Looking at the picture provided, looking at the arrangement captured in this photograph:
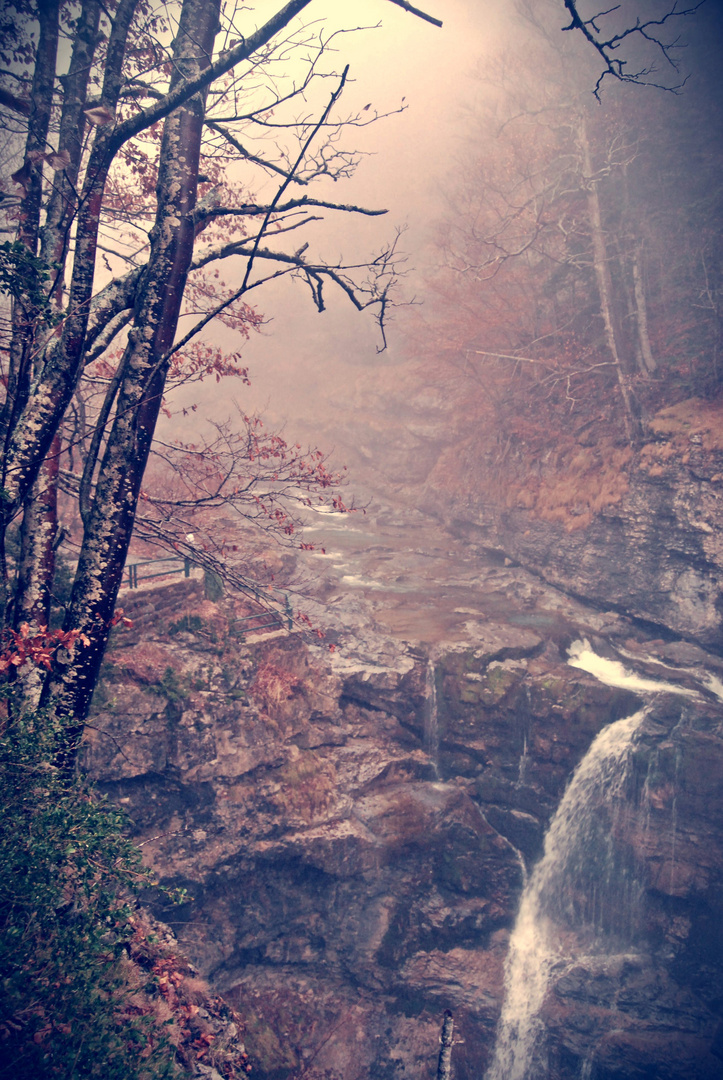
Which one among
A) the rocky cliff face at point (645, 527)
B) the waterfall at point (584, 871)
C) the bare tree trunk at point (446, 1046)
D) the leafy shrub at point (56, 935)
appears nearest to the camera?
the leafy shrub at point (56, 935)

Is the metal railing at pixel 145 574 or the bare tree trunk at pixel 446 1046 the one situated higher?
the metal railing at pixel 145 574

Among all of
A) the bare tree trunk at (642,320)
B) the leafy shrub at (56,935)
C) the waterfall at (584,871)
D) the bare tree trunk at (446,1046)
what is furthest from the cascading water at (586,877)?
the bare tree trunk at (642,320)

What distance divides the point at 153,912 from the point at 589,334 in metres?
22.6

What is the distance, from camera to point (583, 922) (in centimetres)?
1204

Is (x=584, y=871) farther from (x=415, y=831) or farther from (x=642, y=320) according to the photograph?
(x=642, y=320)

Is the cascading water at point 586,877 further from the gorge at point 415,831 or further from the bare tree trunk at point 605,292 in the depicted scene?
the bare tree trunk at point 605,292

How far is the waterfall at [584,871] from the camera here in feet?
38.6

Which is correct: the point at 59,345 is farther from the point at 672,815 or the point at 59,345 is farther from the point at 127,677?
the point at 672,815

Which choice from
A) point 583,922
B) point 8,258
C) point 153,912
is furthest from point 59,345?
point 583,922

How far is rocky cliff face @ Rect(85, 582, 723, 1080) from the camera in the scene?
10016mm

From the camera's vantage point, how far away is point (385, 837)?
11438 mm

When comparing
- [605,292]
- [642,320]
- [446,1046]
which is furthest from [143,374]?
[642,320]

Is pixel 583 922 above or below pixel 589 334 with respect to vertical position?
below

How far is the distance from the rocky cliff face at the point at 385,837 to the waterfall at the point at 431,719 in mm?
82
